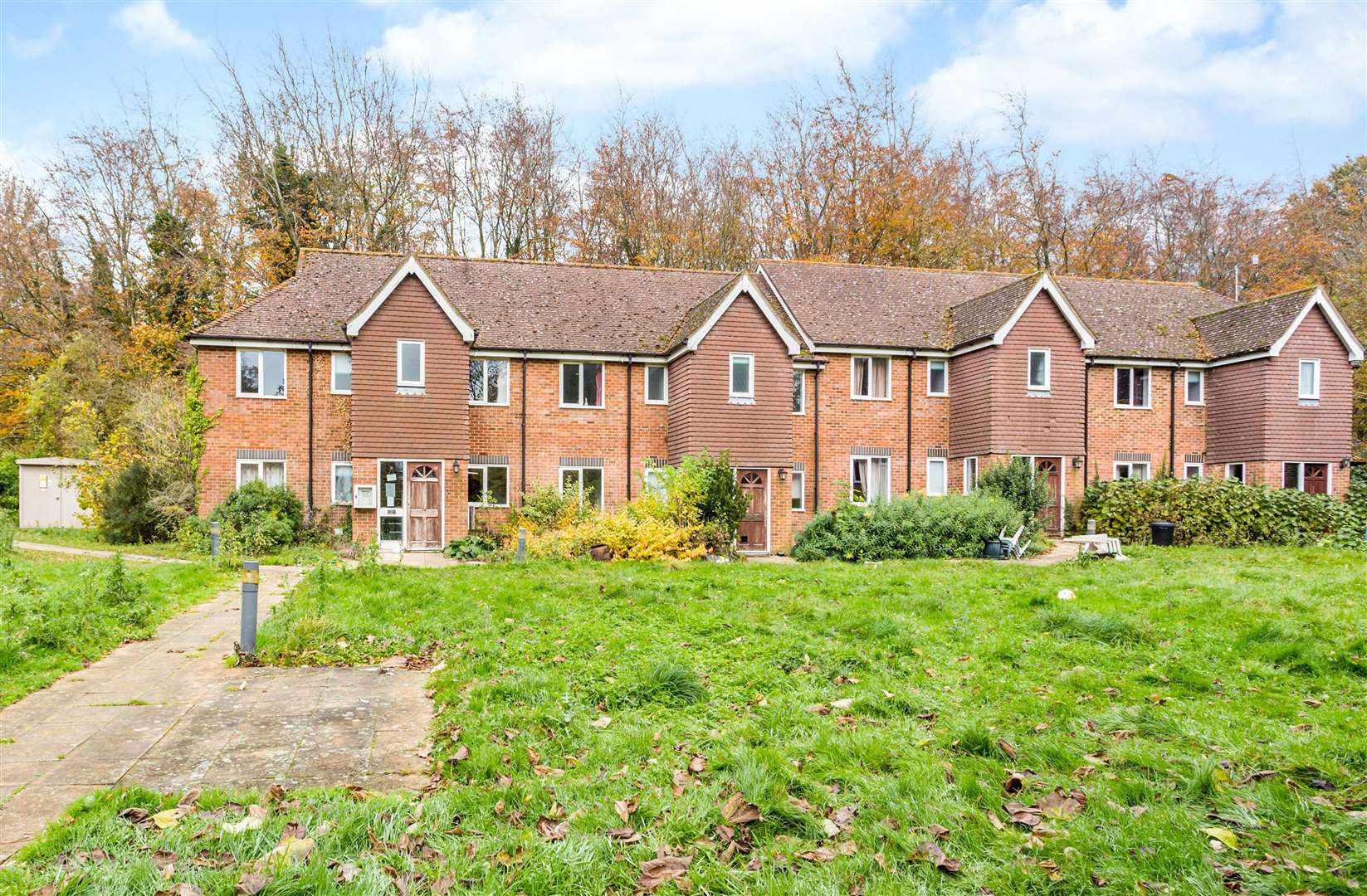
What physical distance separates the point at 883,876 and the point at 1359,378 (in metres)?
42.6

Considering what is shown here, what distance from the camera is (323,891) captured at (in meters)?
4.17

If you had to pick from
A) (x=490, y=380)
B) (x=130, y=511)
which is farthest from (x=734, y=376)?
(x=130, y=511)

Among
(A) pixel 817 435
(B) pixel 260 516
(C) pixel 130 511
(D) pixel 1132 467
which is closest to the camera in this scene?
(B) pixel 260 516

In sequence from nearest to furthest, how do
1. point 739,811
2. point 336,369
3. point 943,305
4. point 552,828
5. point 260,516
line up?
point 552,828
point 739,811
point 260,516
point 336,369
point 943,305

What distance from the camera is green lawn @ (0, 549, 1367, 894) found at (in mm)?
4449

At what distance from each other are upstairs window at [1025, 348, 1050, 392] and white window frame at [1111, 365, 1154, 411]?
345 centimetres

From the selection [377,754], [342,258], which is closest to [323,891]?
[377,754]

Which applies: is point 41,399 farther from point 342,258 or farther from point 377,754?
point 377,754

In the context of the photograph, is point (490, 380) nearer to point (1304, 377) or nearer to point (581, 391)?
point (581, 391)

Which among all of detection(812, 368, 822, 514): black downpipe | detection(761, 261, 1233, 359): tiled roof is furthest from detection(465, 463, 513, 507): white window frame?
detection(761, 261, 1233, 359): tiled roof

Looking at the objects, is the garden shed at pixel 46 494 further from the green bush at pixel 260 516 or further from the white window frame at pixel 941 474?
the white window frame at pixel 941 474

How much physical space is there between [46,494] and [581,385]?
22956mm

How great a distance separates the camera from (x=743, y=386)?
25.9 meters

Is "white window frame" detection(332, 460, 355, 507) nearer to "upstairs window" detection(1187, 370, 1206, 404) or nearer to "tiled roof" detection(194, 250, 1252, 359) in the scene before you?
"tiled roof" detection(194, 250, 1252, 359)
